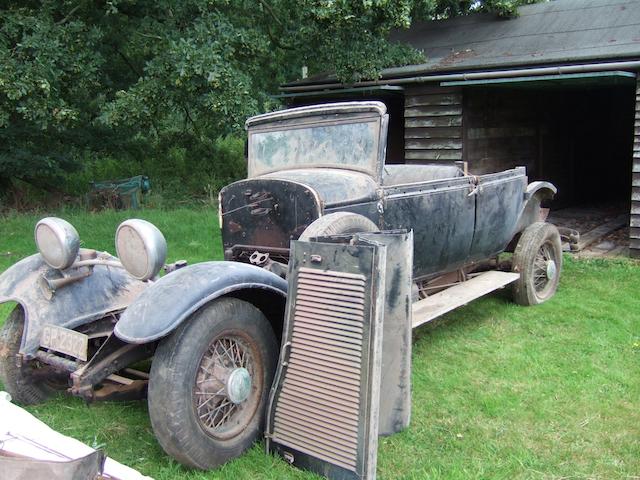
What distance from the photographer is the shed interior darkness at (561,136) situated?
10328 millimetres

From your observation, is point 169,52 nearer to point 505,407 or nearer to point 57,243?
point 57,243

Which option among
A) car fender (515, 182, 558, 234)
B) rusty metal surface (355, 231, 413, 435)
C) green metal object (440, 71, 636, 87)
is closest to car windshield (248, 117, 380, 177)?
rusty metal surface (355, 231, 413, 435)

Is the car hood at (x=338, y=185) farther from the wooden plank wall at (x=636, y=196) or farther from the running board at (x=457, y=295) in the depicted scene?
the wooden plank wall at (x=636, y=196)

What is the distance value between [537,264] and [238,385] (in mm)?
3873

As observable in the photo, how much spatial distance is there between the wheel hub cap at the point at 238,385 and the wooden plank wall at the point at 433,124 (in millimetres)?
7101

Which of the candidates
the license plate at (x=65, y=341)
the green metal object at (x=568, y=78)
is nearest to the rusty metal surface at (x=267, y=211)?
the license plate at (x=65, y=341)

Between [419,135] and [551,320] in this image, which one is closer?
[551,320]

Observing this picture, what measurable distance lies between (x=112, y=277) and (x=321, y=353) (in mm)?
1740

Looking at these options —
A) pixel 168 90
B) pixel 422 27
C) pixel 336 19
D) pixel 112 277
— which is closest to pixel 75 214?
pixel 168 90

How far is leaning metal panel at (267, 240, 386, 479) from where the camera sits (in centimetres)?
301

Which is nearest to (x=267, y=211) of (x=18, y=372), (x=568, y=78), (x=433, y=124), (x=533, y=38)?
A: (x=18, y=372)

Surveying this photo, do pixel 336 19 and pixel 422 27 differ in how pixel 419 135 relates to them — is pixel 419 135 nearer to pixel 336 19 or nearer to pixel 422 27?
pixel 336 19

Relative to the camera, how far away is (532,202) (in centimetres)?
644

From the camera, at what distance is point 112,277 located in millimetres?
4176
